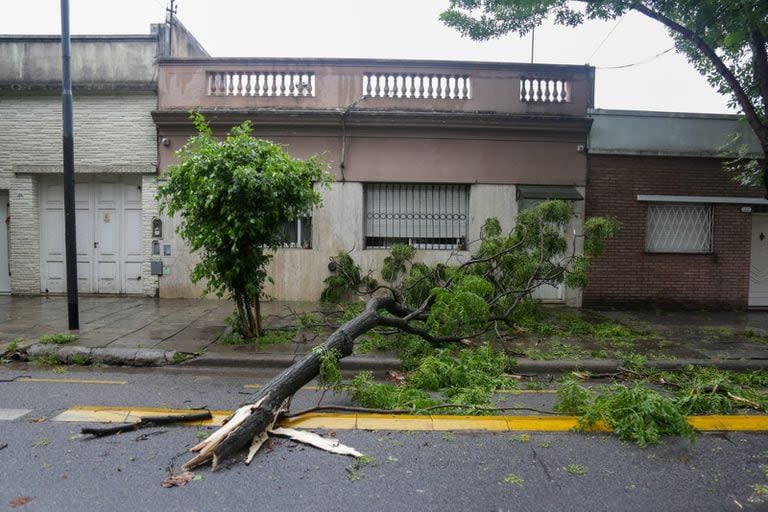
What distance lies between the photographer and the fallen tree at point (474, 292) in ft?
16.0

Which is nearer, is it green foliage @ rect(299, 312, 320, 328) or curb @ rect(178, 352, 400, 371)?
curb @ rect(178, 352, 400, 371)

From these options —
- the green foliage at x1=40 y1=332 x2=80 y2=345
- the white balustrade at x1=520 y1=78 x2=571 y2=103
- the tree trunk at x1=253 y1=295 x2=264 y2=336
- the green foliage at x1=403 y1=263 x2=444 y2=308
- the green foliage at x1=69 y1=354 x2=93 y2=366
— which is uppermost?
the white balustrade at x1=520 y1=78 x2=571 y2=103

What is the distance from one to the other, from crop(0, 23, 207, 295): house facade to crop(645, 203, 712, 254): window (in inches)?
428

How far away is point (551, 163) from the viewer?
36.1ft

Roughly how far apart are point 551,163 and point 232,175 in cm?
709

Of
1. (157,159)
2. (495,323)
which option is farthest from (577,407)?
(157,159)

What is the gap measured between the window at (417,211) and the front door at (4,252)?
8065 mm

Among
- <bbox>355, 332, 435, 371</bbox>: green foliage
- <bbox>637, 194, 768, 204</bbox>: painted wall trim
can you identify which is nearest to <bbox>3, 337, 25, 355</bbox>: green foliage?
<bbox>355, 332, 435, 371</bbox>: green foliage

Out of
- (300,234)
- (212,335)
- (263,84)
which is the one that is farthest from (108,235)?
(212,335)

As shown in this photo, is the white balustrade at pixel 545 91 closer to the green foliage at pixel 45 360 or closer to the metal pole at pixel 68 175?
the metal pole at pixel 68 175

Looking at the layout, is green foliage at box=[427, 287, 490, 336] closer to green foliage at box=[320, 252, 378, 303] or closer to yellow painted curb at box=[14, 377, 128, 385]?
yellow painted curb at box=[14, 377, 128, 385]

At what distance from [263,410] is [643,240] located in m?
9.71

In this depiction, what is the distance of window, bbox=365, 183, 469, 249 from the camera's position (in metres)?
11.2

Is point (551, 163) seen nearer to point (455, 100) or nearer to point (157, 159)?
point (455, 100)
